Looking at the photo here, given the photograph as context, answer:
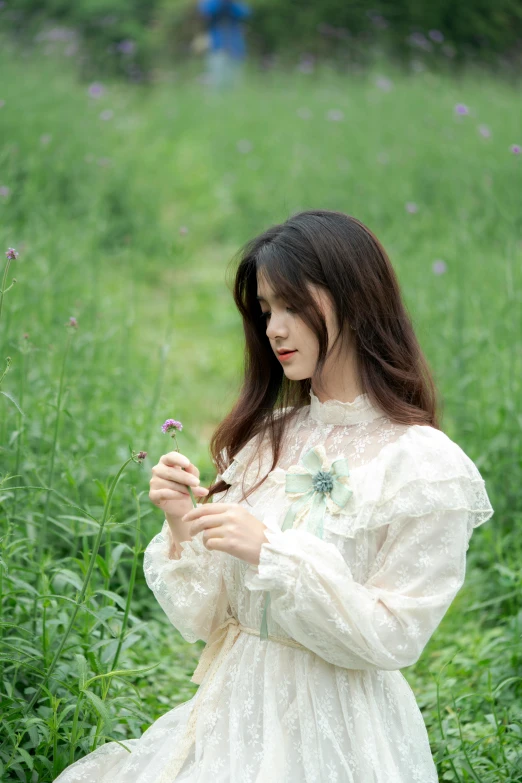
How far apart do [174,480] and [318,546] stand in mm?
307

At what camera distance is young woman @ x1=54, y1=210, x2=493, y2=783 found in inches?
65.4

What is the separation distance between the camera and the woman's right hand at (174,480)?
5.82ft

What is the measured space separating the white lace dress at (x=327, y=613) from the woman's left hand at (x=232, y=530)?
2 cm

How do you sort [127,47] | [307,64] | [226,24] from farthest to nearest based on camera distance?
[226,24] → [307,64] → [127,47]

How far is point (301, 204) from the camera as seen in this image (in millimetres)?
6355

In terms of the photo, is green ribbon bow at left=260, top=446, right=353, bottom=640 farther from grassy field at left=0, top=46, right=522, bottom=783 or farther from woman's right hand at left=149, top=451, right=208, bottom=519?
grassy field at left=0, top=46, right=522, bottom=783

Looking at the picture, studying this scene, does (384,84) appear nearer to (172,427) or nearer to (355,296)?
(355,296)

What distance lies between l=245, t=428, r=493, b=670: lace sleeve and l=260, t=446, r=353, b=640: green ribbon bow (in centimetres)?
8

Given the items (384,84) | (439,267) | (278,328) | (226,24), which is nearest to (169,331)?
(278,328)

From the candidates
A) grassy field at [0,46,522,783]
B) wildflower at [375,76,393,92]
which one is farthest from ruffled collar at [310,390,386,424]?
wildflower at [375,76,393,92]

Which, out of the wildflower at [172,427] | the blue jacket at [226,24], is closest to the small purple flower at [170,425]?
the wildflower at [172,427]

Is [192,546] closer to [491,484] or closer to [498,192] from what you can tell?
[491,484]

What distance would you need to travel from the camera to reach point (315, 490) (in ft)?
6.01

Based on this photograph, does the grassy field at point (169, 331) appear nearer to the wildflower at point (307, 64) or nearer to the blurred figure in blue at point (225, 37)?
the wildflower at point (307, 64)
